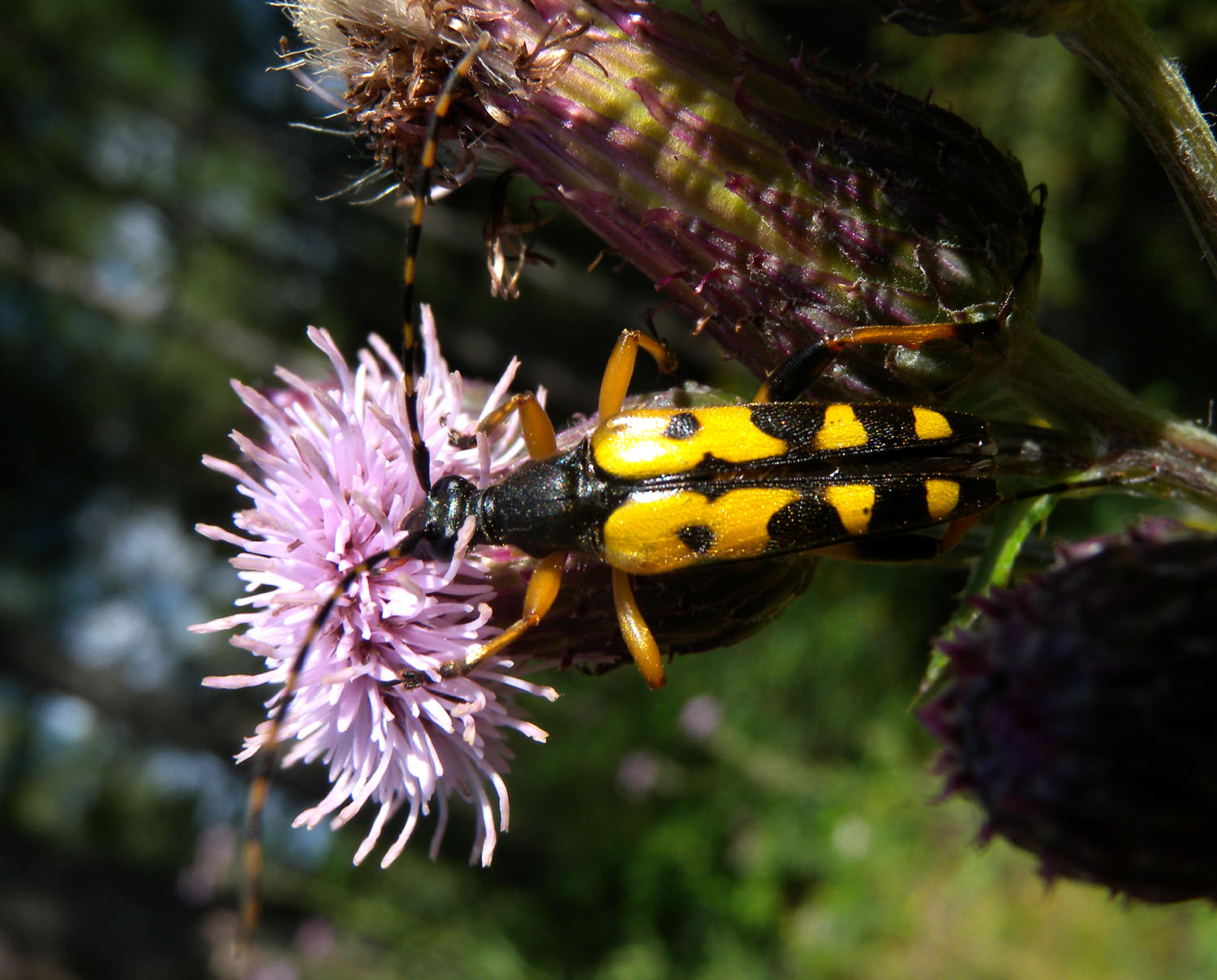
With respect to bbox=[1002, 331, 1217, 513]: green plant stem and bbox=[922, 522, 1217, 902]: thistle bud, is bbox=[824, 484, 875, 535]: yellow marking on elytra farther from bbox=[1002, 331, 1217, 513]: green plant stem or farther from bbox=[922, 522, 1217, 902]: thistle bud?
bbox=[922, 522, 1217, 902]: thistle bud

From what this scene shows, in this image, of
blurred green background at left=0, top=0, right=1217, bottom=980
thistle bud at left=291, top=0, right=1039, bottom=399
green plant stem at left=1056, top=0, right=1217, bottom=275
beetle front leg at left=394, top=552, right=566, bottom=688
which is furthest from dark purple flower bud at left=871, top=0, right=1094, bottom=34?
blurred green background at left=0, top=0, right=1217, bottom=980

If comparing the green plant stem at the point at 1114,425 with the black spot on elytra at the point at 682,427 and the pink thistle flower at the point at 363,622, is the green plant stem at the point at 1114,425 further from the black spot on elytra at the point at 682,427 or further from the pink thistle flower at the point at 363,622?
the pink thistle flower at the point at 363,622

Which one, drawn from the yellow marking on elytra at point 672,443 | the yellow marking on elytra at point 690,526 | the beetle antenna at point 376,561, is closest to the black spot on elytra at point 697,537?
the yellow marking on elytra at point 690,526

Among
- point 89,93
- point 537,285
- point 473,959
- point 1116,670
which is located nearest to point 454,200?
point 537,285

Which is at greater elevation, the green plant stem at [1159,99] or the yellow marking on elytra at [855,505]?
the green plant stem at [1159,99]

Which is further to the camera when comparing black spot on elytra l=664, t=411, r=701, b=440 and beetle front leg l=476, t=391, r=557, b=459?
beetle front leg l=476, t=391, r=557, b=459
